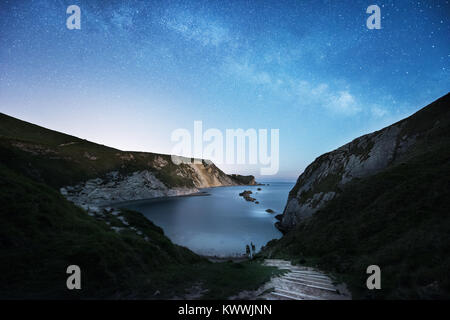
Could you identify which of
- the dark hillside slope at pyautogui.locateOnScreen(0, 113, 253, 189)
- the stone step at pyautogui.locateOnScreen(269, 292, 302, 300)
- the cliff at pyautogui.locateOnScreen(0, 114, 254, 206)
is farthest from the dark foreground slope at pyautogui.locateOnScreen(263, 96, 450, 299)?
the cliff at pyautogui.locateOnScreen(0, 114, 254, 206)

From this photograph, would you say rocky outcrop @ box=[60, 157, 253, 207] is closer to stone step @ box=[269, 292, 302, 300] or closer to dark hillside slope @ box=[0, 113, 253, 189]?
dark hillside slope @ box=[0, 113, 253, 189]

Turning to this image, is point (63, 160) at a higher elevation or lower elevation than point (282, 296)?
higher

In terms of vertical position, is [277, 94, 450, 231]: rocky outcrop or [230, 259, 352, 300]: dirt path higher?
[277, 94, 450, 231]: rocky outcrop

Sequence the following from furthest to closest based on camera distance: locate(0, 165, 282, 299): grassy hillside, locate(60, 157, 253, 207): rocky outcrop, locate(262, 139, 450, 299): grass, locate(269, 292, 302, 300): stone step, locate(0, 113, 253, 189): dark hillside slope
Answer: locate(60, 157, 253, 207): rocky outcrop < locate(0, 113, 253, 189): dark hillside slope < locate(0, 165, 282, 299): grassy hillside < locate(262, 139, 450, 299): grass < locate(269, 292, 302, 300): stone step

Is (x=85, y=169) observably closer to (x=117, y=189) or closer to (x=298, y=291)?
(x=117, y=189)

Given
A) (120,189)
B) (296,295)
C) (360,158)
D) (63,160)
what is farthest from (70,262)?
(63,160)
